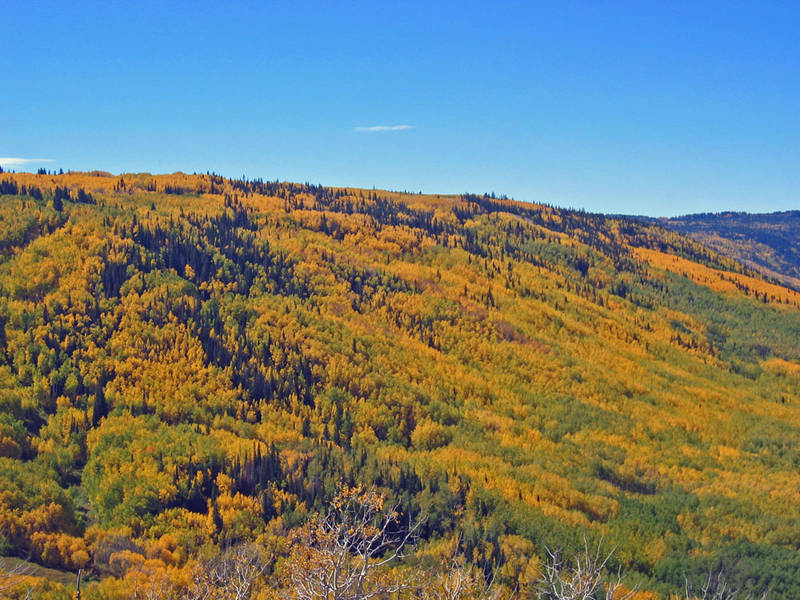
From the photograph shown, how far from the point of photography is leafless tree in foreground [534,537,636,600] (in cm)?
2786

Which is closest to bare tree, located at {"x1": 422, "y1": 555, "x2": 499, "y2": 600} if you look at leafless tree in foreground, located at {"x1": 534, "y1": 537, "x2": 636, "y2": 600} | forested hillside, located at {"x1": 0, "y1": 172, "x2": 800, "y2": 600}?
leafless tree in foreground, located at {"x1": 534, "y1": 537, "x2": 636, "y2": 600}

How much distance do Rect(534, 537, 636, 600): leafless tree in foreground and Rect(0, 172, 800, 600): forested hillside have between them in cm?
350

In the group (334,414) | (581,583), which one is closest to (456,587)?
(581,583)

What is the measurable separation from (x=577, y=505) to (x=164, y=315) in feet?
249

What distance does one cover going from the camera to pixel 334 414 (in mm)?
106062

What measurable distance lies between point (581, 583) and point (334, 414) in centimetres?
8110

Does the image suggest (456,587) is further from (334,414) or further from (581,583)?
(334,414)

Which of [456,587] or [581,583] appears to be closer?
[581,583]

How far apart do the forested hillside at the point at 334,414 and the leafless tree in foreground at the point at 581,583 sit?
11.5ft

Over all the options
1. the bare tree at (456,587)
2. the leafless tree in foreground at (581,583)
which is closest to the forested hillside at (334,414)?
the leafless tree in foreground at (581,583)

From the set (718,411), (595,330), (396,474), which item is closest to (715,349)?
(595,330)

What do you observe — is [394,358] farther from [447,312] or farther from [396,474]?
[396,474]

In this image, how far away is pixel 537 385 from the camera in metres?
134

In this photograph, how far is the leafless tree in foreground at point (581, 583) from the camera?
27.9 m
